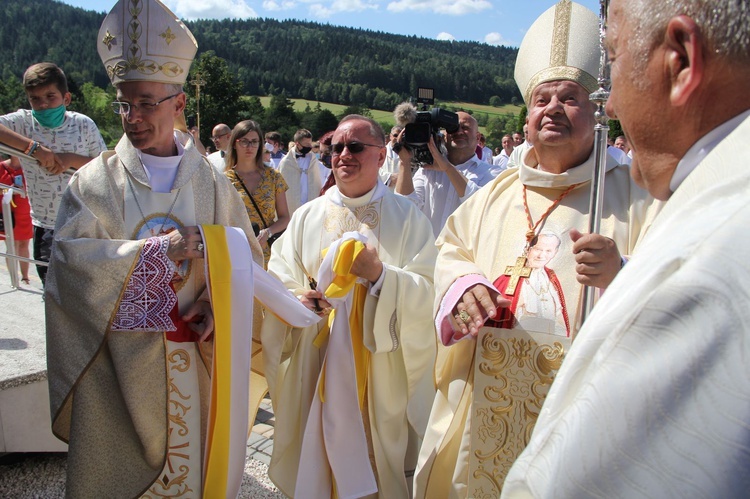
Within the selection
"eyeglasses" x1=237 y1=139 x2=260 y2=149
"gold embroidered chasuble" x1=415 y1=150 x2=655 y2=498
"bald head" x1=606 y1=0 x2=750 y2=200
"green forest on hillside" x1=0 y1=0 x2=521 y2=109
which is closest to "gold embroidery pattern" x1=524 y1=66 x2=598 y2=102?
"gold embroidered chasuble" x1=415 y1=150 x2=655 y2=498

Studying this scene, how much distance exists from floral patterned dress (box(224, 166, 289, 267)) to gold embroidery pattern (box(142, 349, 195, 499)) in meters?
2.67

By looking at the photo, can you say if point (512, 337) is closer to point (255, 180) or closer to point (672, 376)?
point (672, 376)

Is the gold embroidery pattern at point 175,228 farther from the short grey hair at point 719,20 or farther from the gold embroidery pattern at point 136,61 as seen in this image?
the short grey hair at point 719,20

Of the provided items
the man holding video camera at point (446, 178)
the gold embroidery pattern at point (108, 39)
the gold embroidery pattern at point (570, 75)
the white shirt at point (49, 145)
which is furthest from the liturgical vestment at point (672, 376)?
the man holding video camera at point (446, 178)

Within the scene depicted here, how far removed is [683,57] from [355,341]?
8.12ft

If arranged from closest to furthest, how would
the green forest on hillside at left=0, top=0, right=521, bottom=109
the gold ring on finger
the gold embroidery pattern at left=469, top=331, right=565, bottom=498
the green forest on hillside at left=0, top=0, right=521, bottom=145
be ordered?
1. the gold ring on finger
2. the gold embroidery pattern at left=469, top=331, right=565, bottom=498
3. the green forest on hillside at left=0, top=0, right=521, bottom=145
4. the green forest on hillside at left=0, top=0, right=521, bottom=109

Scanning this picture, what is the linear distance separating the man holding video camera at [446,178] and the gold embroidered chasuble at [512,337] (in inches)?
112

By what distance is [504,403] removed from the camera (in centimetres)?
244

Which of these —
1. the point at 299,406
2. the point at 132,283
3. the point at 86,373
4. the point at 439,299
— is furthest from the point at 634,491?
the point at 299,406

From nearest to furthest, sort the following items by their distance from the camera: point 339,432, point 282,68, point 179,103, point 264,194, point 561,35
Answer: point 561,35, point 179,103, point 339,432, point 264,194, point 282,68

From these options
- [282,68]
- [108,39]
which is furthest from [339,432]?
[282,68]

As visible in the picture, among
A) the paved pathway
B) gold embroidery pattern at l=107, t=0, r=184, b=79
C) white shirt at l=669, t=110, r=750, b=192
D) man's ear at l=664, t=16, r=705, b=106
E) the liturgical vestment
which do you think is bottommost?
the paved pathway

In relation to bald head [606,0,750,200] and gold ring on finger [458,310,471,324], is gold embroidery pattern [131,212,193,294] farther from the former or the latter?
bald head [606,0,750,200]

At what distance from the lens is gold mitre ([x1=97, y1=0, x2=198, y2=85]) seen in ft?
9.16
